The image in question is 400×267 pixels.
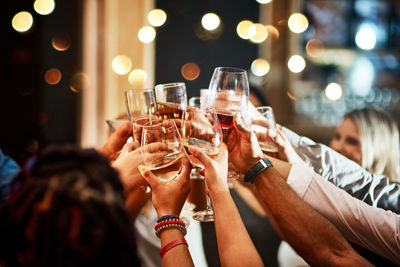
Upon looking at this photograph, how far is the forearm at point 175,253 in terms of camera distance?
29.2 inches

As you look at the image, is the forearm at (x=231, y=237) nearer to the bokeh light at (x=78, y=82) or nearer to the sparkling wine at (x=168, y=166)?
the sparkling wine at (x=168, y=166)

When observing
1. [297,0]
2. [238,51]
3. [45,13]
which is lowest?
[238,51]

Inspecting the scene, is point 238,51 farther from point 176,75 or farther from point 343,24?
point 343,24

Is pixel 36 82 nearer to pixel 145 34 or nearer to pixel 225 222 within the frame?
pixel 145 34

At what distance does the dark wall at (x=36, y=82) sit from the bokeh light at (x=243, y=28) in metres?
1.52

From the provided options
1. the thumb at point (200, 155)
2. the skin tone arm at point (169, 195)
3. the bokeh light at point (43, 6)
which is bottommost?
the skin tone arm at point (169, 195)

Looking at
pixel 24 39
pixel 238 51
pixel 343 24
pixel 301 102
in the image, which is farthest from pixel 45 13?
pixel 343 24

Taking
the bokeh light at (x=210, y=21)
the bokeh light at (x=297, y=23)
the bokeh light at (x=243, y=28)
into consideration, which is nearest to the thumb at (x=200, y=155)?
the bokeh light at (x=210, y=21)

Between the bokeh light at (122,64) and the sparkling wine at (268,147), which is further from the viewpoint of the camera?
the bokeh light at (122,64)

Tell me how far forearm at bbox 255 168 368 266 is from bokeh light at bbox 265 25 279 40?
2.96 m

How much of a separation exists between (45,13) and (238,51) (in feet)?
5.89

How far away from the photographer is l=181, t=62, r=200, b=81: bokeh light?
126 inches

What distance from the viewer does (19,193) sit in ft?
1.85

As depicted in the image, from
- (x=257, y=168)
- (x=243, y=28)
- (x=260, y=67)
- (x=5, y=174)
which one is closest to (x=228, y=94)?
(x=257, y=168)
